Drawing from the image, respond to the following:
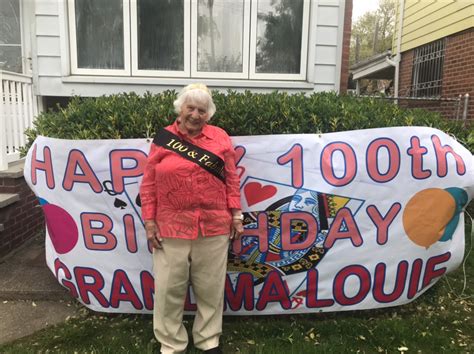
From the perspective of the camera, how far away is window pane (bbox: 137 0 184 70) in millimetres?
5035

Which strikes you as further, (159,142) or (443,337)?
(443,337)

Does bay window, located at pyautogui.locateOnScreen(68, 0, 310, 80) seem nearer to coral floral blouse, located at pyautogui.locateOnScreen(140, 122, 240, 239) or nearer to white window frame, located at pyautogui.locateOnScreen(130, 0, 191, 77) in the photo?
white window frame, located at pyautogui.locateOnScreen(130, 0, 191, 77)

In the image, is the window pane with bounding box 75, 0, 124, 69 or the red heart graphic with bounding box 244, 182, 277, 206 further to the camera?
the window pane with bounding box 75, 0, 124, 69

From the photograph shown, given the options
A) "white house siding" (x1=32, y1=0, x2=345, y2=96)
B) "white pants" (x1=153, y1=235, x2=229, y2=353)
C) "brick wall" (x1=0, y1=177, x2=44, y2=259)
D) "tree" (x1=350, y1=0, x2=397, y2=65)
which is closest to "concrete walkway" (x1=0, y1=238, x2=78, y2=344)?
"brick wall" (x1=0, y1=177, x2=44, y2=259)

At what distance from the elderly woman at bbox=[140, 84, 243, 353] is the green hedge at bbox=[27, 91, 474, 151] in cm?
51

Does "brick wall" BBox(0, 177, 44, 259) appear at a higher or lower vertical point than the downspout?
lower

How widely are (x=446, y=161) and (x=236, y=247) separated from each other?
162cm

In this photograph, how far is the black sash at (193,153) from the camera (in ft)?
7.91

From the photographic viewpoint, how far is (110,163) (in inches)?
115

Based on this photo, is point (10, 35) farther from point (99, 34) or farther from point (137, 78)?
point (137, 78)

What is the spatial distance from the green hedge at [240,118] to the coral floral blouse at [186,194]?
0.54 meters

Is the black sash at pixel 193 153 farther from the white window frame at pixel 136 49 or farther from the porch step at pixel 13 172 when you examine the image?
the white window frame at pixel 136 49

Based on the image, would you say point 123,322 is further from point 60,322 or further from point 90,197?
point 90,197

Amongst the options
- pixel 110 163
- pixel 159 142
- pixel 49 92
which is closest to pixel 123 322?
pixel 110 163
